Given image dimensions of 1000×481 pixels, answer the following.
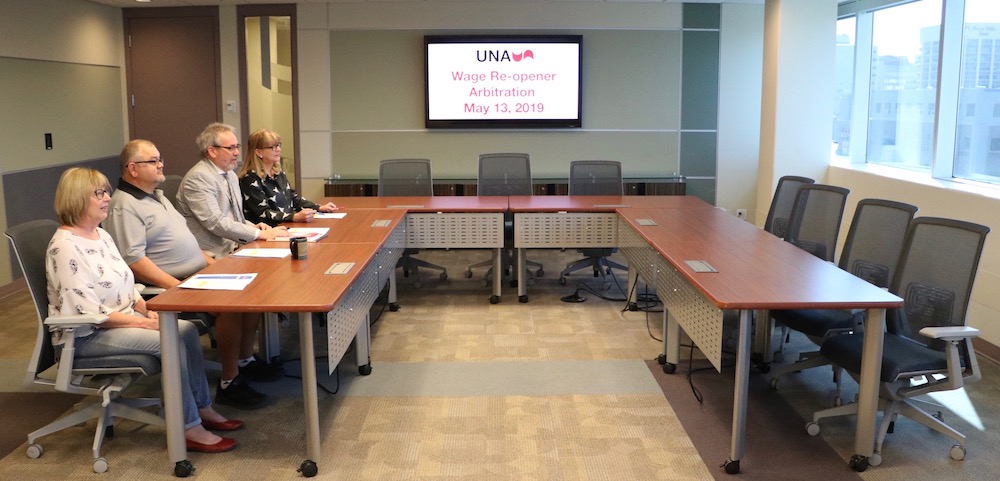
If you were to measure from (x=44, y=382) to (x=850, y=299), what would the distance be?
10.4 ft

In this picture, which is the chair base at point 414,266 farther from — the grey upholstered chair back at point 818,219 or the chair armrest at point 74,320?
the chair armrest at point 74,320

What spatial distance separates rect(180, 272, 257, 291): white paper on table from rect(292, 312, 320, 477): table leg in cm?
38

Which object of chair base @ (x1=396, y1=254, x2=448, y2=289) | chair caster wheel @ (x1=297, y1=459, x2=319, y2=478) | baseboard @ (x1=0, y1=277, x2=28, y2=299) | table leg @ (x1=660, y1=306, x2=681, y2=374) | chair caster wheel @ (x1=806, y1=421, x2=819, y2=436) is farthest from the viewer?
chair base @ (x1=396, y1=254, x2=448, y2=289)

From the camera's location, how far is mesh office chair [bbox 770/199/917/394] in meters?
3.92

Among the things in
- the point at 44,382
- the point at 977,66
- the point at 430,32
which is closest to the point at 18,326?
the point at 44,382

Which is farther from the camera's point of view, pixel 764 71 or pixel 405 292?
pixel 764 71

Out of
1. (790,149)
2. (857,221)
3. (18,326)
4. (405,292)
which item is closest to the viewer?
(857,221)

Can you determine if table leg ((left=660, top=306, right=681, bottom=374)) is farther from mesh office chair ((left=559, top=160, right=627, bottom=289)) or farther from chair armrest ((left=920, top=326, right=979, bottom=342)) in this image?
mesh office chair ((left=559, top=160, right=627, bottom=289))

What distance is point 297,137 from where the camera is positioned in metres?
8.55

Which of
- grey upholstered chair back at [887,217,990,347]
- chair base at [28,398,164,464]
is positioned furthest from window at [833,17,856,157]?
chair base at [28,398,164,464]

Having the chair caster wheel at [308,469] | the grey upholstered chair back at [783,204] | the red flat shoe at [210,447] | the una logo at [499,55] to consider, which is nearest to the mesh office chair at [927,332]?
the grey upholstered chair back at [783,204]

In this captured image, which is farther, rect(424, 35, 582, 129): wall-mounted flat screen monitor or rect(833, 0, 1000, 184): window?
rect(424, 35, 582, 129): wall-mounted flat screen monitor

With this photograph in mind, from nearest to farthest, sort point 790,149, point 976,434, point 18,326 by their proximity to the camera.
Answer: point 976,434, point 18,326, point 790,149

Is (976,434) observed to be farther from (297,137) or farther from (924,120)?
(297,137)
